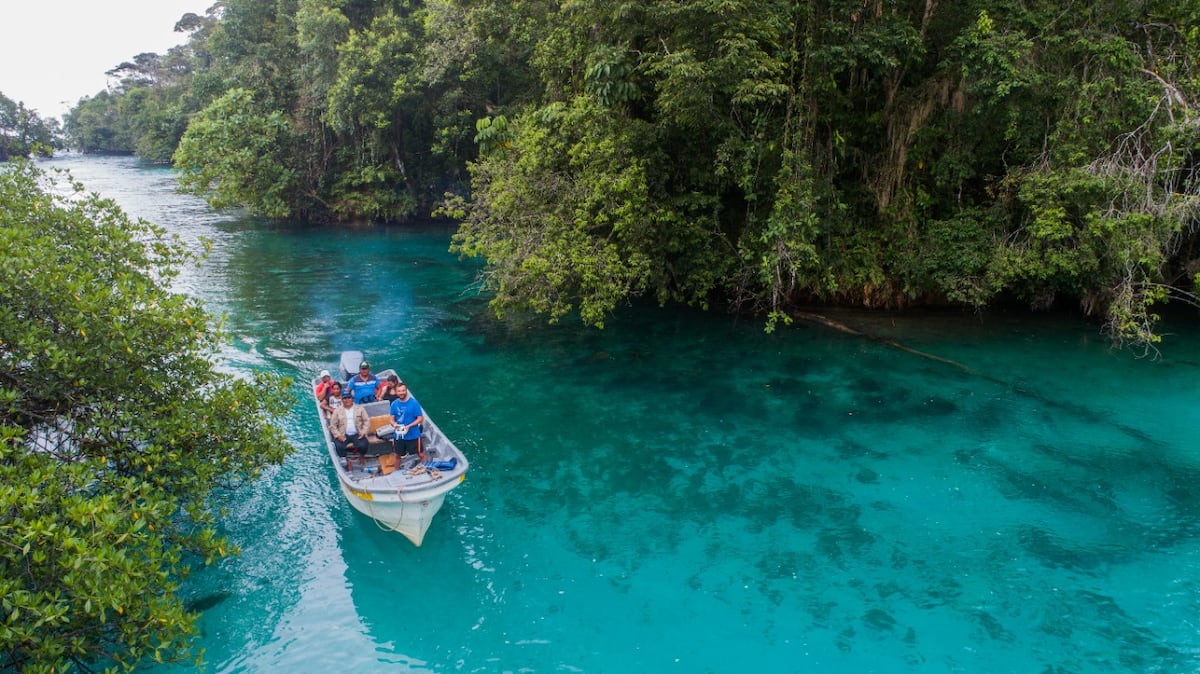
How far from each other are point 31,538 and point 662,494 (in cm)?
872

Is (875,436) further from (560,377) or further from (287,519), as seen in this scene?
(287,519)

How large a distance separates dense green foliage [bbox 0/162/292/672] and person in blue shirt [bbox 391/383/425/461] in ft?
5.74

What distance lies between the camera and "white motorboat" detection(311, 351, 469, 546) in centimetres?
1033

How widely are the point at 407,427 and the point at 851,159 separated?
598 inches

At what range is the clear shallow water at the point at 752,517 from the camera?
909cm

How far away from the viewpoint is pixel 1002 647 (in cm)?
893

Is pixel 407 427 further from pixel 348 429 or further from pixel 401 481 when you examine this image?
pixel 401 481

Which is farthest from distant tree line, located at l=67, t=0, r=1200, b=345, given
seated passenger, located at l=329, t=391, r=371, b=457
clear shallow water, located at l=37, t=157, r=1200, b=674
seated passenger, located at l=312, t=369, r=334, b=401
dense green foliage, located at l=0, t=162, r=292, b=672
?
dense green foliage, located at l=0, t=162, r=292, b=672

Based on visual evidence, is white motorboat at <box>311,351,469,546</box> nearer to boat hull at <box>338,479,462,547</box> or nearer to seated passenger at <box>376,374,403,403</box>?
boat hull at <box>338,479,462,547</box>

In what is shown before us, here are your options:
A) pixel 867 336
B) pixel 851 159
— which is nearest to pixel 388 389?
pixel 867 336

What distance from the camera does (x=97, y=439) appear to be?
8.73 meters

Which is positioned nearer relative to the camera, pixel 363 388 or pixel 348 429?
pixel 348 429

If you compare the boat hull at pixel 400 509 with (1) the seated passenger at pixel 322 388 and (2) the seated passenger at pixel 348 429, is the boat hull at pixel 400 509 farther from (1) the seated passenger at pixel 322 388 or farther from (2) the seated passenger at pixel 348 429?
(1) the seated passenger at pixel 322 388

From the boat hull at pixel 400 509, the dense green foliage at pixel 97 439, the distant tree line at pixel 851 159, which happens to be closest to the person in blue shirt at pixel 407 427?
the boat hull at pixel 400 509
